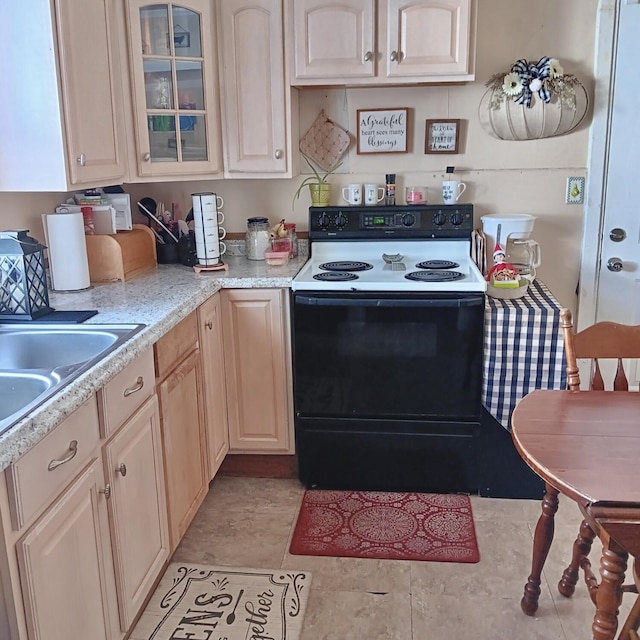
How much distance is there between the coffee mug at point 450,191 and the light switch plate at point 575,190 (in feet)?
1.62

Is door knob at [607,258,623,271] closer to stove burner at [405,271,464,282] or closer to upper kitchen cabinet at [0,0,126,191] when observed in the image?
stove burner at [405,271,464,282]

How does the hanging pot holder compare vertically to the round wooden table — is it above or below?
above

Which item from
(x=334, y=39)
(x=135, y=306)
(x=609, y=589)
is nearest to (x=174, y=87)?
(x=334, y=39)

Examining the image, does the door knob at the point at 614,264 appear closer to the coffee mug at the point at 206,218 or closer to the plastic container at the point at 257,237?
the plastic container at the point at 257,237

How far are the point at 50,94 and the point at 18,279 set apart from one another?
1.88 ft

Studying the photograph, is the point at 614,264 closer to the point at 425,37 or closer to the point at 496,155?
the point at 496,155

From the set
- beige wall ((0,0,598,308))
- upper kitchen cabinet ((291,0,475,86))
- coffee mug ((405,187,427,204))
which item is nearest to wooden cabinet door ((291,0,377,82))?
upper kitchen cabinet ((291,0,475,86))

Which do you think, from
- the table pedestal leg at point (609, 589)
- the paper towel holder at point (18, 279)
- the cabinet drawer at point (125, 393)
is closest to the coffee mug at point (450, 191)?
the cabinet drawer at point (125, 393)

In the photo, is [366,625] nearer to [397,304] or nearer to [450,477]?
[450,477]

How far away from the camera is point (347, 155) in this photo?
3125mm

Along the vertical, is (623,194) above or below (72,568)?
above

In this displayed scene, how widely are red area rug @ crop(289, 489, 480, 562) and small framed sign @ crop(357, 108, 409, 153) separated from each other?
154 cm

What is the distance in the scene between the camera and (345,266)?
2.89 meters

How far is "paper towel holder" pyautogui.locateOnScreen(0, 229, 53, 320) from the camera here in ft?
6.58
